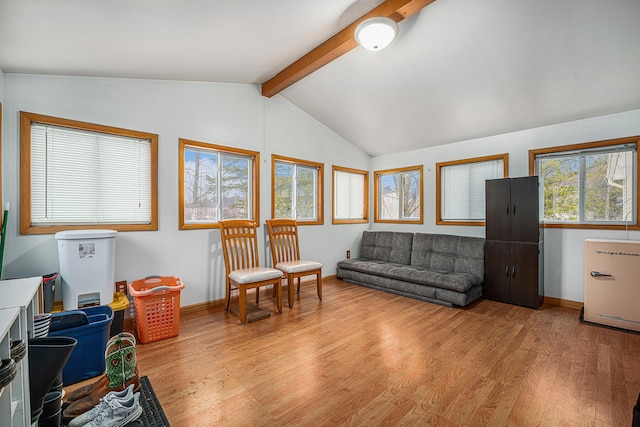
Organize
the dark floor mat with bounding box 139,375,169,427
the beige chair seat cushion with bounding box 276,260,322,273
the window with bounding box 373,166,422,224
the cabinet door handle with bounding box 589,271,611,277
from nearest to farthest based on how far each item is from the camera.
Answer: the dark floor mat with bounding box 139,375,169,427
the cabinet door handle with bounding box 589,271,611,277
the beige chair seat cushion with bounding box 276,260,322,273
the window with bounding box 373,166,422,224

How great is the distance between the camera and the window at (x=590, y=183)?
317 centimetres

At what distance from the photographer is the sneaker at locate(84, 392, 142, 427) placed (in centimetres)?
142

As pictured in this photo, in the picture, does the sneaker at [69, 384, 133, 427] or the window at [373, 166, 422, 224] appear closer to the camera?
the sneaker at [69, 384, 133, 427]

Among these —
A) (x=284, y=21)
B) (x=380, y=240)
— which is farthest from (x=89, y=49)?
(x=380, y=240)

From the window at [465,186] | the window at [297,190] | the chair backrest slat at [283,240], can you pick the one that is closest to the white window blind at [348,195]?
the window at [297,190]

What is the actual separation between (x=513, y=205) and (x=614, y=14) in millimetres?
1991

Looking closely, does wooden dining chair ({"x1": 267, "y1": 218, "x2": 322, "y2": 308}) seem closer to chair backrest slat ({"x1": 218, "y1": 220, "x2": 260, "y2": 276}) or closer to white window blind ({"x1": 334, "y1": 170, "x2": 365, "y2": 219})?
chair backrest slat ({"x1": 218, "y1": 220, "x2": 260, "y2": 276})

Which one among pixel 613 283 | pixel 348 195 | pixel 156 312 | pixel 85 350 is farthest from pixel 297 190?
pixel 613 283

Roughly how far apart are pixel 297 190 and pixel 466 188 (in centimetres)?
263

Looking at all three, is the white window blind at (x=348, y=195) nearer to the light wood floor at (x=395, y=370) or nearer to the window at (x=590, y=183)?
the light wood floor at (x=395, y=370)

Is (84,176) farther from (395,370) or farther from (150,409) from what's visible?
(395,370)

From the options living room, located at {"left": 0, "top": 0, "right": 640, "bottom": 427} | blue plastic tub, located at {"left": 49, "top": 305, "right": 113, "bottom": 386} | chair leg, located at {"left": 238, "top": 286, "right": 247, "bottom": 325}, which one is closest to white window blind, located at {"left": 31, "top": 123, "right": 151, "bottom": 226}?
living room, located at {"left": 0, "top": 0, "right": 640, "bottom": 427}

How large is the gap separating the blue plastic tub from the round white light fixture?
10.1 feet

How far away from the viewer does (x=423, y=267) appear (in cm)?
433
